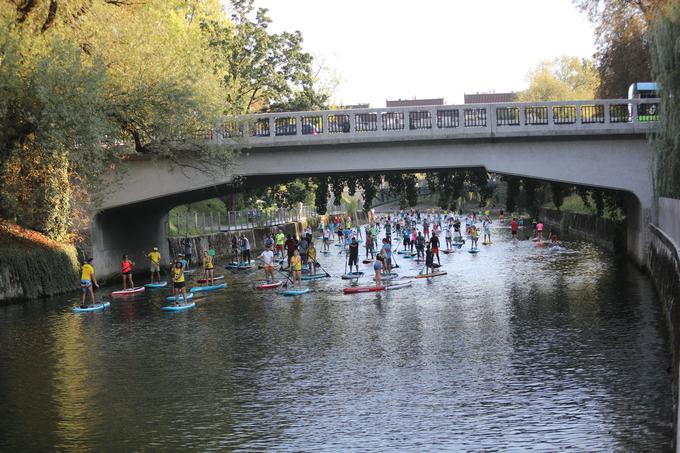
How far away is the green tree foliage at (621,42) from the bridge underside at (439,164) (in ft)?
31.9

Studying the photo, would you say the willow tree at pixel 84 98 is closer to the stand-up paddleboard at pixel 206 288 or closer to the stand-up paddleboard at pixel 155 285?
the stand-up paddleboard at pixel 155 285

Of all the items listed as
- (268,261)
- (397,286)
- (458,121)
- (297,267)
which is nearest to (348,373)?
(297,267)

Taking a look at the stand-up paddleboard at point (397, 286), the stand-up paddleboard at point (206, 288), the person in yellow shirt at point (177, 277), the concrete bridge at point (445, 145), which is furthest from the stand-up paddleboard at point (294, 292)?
the concrete bridge at point (445, 145)

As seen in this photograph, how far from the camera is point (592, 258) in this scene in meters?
49.5

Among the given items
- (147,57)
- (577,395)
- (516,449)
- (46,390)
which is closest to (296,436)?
(516,449)

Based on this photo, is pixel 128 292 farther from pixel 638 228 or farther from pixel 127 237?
pixel 638 228

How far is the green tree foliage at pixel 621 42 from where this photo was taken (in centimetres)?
4878

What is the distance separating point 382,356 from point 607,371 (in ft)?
17.5

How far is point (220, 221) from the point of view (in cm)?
6341

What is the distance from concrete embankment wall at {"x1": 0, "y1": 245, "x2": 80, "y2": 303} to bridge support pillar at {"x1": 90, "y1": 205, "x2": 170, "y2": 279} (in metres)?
3.09

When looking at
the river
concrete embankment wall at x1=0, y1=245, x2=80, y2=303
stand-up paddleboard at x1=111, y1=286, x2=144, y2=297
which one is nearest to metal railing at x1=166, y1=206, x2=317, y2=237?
stand-up paddleboard at x1=111, y1=286, x2=144, y2=297

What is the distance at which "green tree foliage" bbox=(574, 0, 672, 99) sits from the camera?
160ft

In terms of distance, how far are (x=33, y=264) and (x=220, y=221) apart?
26797mm

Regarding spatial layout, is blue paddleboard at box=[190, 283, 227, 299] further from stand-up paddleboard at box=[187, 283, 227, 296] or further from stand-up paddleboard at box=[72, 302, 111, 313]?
stand-up paddleboard at box=[72, 302, 111, 313]
